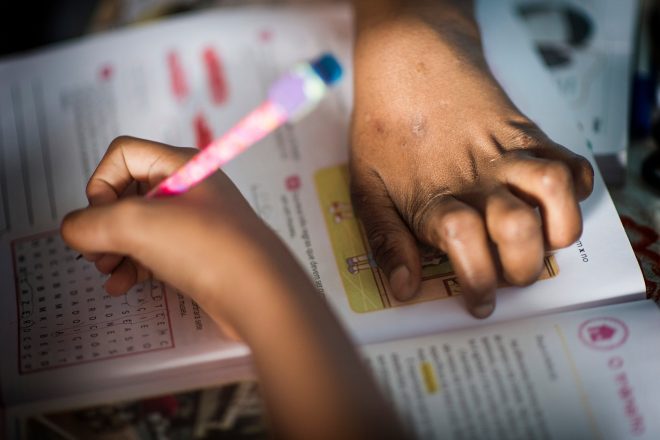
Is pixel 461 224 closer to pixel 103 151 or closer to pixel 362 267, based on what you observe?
pixel 362 267

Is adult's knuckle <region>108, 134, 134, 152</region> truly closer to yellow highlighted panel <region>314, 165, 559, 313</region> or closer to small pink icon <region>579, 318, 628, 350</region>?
yellow highlighted panel <region>314, 165, 559, 313</region>

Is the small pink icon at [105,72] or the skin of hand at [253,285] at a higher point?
the small pink icon at [105,72]

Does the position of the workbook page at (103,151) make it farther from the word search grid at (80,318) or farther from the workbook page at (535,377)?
the workbook page at (535,377)

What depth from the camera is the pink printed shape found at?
1.07 ft

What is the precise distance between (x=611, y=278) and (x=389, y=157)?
0.56 ft

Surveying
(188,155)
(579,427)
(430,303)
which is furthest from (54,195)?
(579,427)

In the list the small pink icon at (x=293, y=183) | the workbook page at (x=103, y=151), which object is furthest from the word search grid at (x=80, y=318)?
the small pink icon at (x=293, y=183)

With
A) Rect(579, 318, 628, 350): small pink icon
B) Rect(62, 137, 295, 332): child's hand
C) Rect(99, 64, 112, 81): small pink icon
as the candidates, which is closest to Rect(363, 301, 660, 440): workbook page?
Rect(579, 318, 628, 350): small pink icon

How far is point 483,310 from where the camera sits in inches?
15.2

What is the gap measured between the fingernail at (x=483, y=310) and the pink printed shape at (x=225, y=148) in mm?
169

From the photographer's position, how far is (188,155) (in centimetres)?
38

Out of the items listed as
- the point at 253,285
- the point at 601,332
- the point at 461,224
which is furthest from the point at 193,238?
the point at 601,332

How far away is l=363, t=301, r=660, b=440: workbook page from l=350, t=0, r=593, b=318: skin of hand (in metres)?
0.03

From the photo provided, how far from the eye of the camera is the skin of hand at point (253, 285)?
0.31m
